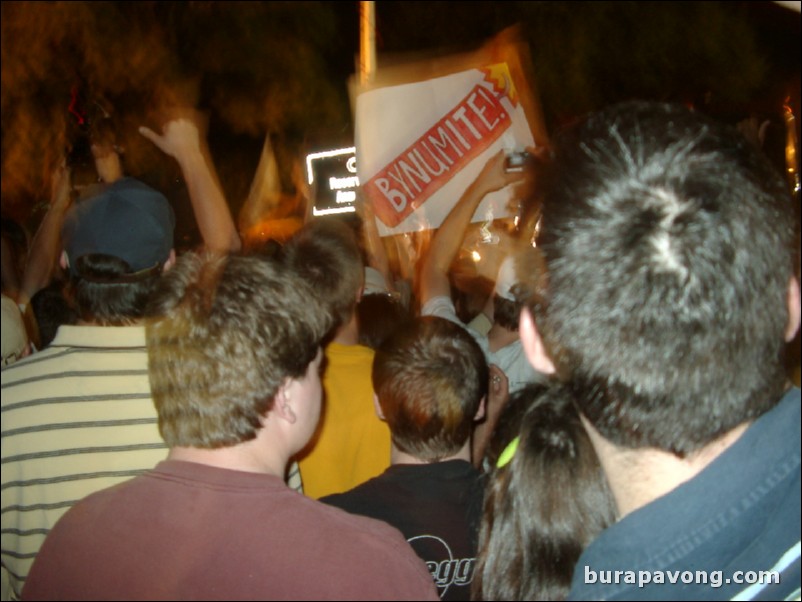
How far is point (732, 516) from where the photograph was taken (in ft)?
3.66

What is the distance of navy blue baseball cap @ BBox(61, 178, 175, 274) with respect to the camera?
246 cm

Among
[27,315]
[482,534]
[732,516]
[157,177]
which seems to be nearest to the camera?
[732,516]

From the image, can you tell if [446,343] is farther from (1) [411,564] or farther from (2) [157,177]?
(2) [157,177]

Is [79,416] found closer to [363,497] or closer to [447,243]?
[363,497]

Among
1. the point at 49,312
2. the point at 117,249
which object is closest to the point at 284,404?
the point at 117,249

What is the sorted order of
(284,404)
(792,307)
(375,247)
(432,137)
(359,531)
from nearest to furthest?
(792,307) < (359,531) < (284,404) < (432,137) < (375,247)

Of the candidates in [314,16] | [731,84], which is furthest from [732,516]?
[314,16]

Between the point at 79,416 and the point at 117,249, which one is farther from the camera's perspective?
the point at 117,249

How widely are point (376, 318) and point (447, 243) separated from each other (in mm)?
700

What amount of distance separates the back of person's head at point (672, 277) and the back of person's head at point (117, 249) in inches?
64.6

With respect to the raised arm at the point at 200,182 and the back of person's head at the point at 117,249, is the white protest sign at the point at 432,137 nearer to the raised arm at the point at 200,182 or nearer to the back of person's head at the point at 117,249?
the raised arm at the point at 200,182

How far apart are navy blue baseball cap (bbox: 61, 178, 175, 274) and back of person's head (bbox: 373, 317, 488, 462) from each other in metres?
0.94

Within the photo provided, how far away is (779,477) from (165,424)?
135 centimetres

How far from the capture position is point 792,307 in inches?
48.7
